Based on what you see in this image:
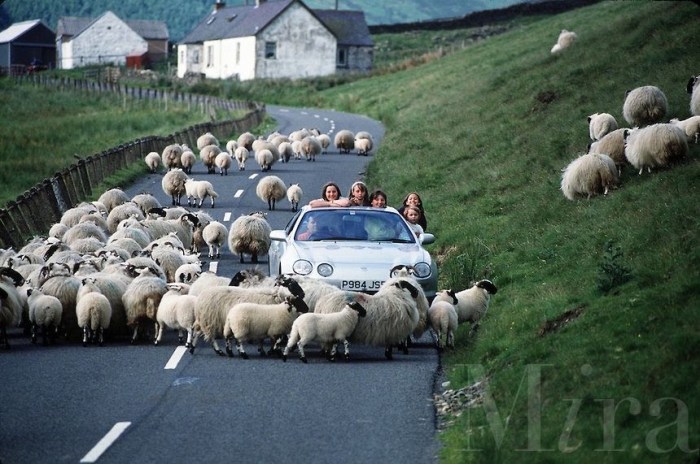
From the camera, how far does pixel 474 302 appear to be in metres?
15.1

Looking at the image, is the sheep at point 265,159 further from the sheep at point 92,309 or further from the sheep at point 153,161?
the sheep at point 92,309

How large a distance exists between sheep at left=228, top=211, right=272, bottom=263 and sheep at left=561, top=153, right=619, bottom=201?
556cm

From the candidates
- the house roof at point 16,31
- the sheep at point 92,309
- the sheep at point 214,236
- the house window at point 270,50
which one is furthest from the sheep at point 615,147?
the house roof at point 16,31

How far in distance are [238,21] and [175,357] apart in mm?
95478

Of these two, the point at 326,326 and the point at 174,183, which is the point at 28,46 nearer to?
the point at 174,183

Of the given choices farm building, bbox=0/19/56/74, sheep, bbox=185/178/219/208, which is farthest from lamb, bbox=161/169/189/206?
farm building, bbox=0/19/56/74

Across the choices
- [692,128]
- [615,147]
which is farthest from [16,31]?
[692,128]

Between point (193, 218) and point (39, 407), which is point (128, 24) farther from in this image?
point (39, 407)

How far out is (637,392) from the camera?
378 inches

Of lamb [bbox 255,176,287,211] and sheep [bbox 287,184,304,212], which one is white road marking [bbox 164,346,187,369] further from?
lamb [bbox 255,176,287,211]

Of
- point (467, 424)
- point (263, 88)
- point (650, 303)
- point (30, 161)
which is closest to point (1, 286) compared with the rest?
point (467, 424)

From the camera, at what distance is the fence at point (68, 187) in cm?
2358

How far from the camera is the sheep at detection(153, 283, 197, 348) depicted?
14.4 meters

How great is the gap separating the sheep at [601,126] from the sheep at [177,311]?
39.6 feet
